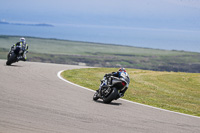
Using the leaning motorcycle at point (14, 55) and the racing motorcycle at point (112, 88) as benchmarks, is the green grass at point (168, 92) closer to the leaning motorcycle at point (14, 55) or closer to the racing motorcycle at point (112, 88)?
the racing motorcycle at point (112, 88)

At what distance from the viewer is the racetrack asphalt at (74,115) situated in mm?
8438

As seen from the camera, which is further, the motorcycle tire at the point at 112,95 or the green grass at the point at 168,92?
the green grass at the point at 168,92

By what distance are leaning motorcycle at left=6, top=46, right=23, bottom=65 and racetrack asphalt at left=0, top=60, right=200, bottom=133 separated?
30.7 ft

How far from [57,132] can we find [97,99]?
544 centimetres

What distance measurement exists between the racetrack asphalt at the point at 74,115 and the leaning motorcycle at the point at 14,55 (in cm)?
937

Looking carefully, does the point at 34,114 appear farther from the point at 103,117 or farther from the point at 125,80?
the point at 125,80

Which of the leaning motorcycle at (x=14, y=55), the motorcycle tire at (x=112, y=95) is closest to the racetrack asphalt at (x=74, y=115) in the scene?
the motorcycle tire at (x=112, y=95)

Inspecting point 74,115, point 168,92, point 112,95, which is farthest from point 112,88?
point 168,92

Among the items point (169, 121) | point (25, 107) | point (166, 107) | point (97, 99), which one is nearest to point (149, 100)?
point (166, 107)

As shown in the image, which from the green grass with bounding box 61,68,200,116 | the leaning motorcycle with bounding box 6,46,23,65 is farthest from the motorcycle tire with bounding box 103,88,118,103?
the leaning motorcycle with bounding box 6,46,23,65

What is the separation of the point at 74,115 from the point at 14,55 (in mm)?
14821

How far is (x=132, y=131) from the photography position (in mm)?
8688

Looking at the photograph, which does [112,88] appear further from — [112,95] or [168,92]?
[168,92]

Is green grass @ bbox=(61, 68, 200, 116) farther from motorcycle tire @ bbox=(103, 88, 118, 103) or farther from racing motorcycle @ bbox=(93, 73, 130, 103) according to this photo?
motorcycle tire @ bbox=(103, 88, 118, 103)
